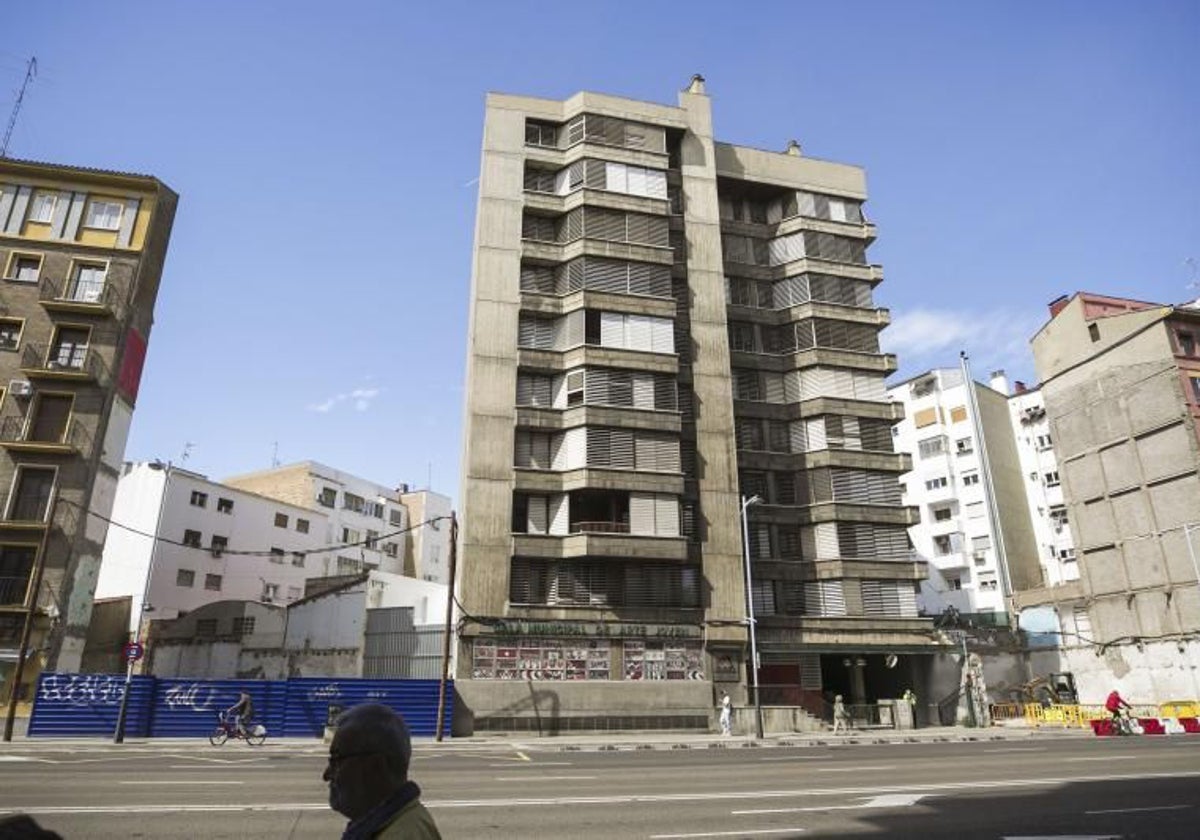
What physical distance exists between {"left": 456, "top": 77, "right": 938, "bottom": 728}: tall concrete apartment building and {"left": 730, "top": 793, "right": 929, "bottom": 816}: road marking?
2038 centimetres

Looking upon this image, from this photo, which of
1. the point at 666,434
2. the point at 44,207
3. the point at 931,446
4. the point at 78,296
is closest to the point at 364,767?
the point at 666,434

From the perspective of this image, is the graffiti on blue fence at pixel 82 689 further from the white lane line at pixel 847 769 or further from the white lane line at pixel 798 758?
the white lane line at pixel 847 769

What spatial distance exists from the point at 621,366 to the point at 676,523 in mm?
7914

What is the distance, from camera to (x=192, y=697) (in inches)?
1056

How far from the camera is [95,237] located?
121 feet

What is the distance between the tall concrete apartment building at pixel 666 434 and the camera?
32094mm

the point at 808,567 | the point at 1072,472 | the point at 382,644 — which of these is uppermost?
the point at 1072,472

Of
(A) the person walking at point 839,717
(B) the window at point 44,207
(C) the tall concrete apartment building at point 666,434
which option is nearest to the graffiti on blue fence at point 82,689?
(C) the tall concrete apartment building at point 666,434

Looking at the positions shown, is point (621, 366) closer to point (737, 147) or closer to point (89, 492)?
point (737, 147)

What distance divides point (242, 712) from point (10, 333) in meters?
22.8

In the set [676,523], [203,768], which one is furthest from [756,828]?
[676,523]

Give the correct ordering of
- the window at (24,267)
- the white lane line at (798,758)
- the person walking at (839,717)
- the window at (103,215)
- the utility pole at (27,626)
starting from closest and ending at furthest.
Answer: the white lane line at (798,758)
the utility pole at (27,626)
the person walking at (839,717)
the window at (24,267)
the window at (103,215)

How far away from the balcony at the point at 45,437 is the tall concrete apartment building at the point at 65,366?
0.06 m

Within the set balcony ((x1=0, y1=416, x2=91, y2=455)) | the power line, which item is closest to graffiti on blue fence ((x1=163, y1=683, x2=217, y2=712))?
the power line
